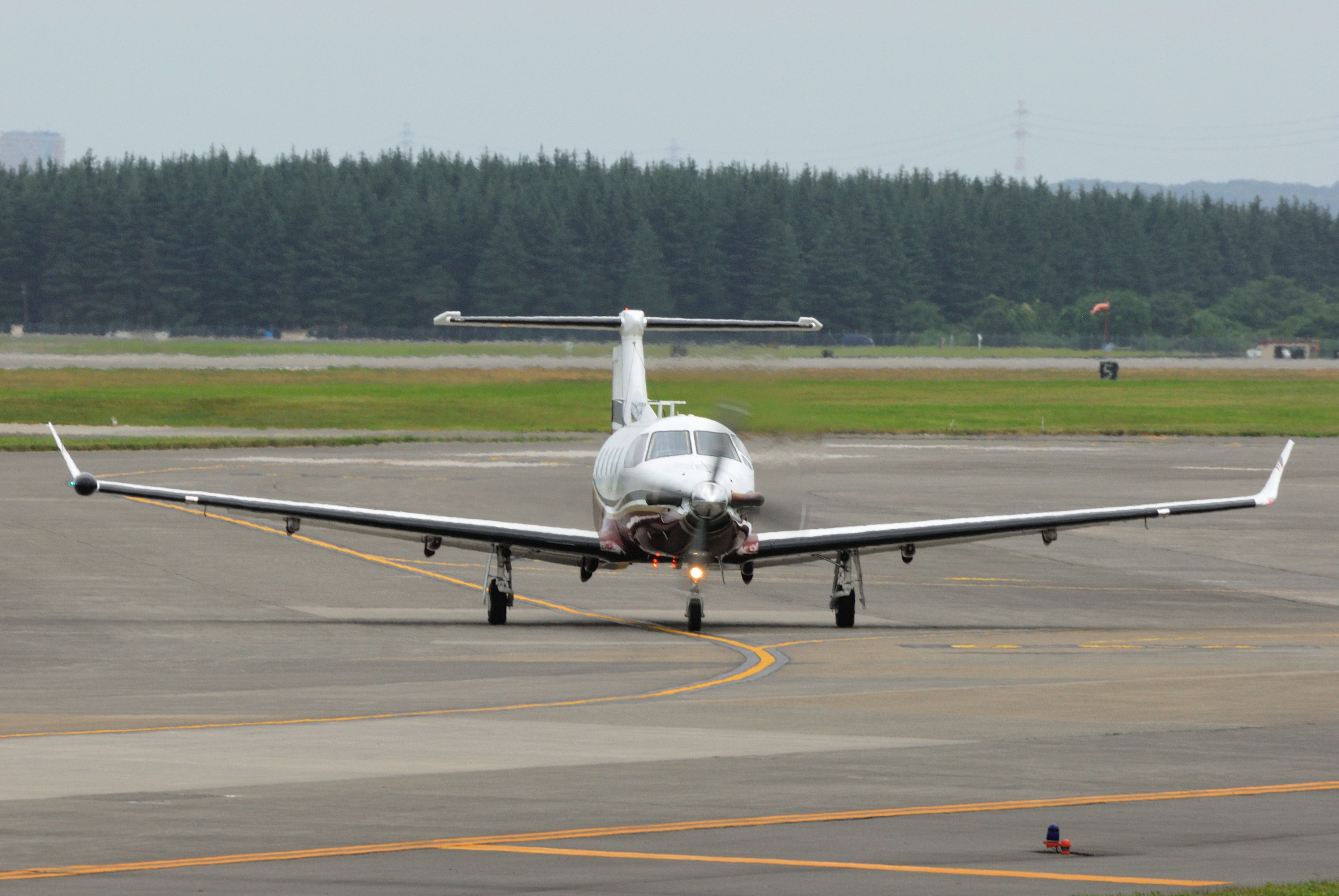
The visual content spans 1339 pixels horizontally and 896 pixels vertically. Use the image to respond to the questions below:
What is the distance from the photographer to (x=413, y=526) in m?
28.0

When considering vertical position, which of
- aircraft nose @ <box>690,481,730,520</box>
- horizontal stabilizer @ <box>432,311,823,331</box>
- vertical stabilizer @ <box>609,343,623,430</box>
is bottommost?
aircraft nose @ <box>690,481,730,520</box>

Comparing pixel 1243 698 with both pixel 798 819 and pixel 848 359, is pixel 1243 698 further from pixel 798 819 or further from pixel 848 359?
pixel 848 359

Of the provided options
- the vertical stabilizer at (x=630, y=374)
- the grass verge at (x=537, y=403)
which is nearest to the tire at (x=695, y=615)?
the vertical stabilizer at (x=630, y=374)

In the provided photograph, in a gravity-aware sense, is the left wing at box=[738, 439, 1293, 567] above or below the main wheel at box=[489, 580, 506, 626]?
above

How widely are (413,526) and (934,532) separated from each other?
7.81 m

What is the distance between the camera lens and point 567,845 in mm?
12234

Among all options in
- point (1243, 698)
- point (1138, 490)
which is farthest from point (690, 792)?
point (1138, 490)

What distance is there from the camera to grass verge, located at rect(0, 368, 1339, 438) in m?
87.0

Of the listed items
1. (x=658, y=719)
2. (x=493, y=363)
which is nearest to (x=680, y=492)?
(x=658, y=719)

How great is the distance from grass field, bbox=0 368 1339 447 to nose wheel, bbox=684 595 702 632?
32.9 meters

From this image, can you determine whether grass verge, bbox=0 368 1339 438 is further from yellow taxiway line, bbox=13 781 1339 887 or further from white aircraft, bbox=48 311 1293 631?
yellow taxiway line, bbox=13 781 1339 887

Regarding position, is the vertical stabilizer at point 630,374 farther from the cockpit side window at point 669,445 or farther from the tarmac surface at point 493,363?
the tarmac surface at point 493,363

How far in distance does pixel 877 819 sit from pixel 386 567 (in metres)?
24.0

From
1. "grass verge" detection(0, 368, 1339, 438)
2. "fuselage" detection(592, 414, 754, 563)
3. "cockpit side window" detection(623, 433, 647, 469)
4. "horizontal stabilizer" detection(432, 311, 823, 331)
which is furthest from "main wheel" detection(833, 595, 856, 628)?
"grass verge" detection(0, 368, 1339, 438)
